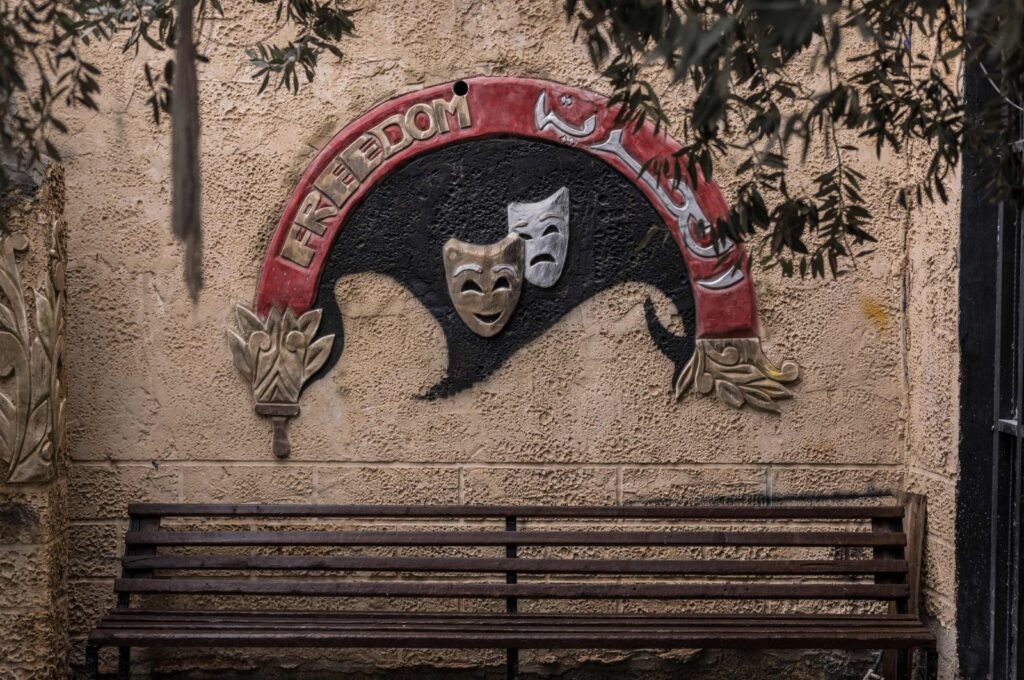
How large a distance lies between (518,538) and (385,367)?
0.77m

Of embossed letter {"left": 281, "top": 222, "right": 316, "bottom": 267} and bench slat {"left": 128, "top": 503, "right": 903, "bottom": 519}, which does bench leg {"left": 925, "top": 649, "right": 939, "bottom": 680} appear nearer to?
bench slat {"left": 128, "top": 503, "right": 903, "bottom": 519}

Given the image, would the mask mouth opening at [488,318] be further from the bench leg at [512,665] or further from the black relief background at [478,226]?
the bench leg at [512,665]

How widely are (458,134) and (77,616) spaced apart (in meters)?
2.20

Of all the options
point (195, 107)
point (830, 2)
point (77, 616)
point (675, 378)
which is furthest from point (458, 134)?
point (830, 2)

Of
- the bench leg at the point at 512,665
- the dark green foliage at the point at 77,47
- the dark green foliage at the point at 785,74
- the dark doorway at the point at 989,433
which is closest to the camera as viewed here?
the dark green foliage at the point at 785,74

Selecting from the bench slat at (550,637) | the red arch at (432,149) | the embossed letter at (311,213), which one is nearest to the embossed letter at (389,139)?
the red arch at (432,149)

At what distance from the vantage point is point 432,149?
4.14 meters

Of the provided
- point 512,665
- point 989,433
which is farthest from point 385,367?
point 989,433

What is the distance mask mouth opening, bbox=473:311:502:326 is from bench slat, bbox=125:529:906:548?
744 mm

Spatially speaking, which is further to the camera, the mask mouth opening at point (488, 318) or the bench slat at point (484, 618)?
the mask mouth opening at point (488, 318)

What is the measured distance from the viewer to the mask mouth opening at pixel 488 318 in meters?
4.14

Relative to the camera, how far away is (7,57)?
1.85 meters

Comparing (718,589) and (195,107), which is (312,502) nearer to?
(718,589)

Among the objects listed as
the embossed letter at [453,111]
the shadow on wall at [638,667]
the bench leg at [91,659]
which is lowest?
the shadow on wall at [638,667]
